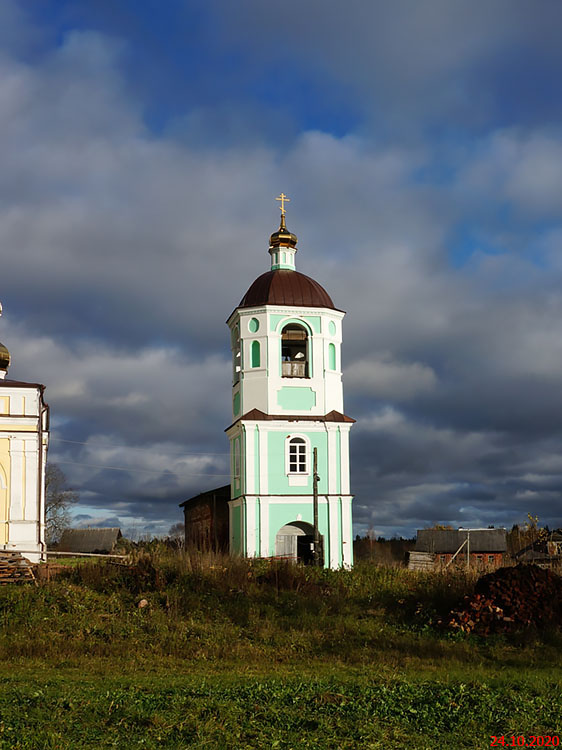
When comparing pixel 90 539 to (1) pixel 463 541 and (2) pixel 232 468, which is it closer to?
(2) pixel 232 468

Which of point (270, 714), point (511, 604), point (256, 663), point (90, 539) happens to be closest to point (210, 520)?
point (90, 539)

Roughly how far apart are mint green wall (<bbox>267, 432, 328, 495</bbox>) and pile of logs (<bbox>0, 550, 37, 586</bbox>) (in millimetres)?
9976

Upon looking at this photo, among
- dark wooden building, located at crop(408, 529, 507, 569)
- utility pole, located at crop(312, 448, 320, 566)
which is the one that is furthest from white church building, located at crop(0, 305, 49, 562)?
dark wooden building, located at crop(408, 529, 507, 569)

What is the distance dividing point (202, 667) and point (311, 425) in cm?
1791

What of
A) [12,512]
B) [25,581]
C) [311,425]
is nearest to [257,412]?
[311,425]

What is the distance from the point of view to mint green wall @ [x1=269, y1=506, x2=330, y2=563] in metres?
30.4

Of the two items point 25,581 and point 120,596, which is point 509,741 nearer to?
point 120,596

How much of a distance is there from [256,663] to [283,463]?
16.8m

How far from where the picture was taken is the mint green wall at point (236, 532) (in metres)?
30.8

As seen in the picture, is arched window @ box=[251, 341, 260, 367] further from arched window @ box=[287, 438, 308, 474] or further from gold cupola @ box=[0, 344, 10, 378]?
gold cupola @ box=[0, 344, 10, 378]

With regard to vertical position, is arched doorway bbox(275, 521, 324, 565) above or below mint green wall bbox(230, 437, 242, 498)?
below

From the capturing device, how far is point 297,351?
33.6m

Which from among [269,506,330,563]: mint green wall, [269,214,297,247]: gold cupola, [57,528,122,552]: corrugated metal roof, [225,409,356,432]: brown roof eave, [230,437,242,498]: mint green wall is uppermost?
[269,214,297,247]: gold cupola

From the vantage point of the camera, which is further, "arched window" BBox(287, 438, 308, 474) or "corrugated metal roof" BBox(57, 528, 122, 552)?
"corrugated metal roof" BBox(57, 528, 122, 552)
